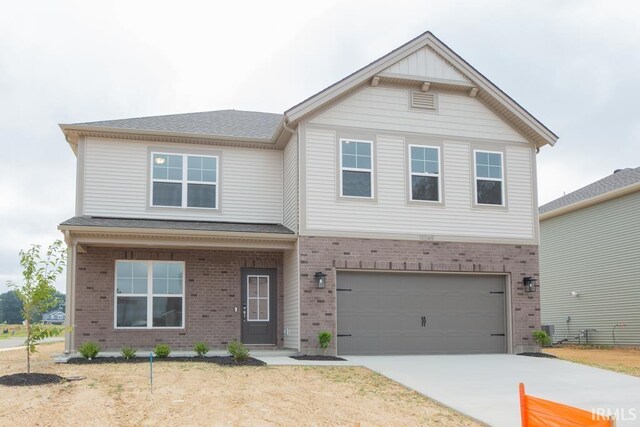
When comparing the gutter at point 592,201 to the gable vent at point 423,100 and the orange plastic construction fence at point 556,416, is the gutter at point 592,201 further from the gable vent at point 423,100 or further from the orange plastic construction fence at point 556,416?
the orange plastic construction fence at point 556,416

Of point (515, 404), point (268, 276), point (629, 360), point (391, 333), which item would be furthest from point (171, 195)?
point (629, 360)

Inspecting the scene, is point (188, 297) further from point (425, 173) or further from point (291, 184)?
point (425, 173)

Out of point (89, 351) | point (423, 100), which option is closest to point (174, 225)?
point (89, 351)

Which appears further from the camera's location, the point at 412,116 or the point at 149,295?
the point at 412,116

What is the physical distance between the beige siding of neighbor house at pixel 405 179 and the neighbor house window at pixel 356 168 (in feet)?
0.54

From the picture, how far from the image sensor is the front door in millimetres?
17312

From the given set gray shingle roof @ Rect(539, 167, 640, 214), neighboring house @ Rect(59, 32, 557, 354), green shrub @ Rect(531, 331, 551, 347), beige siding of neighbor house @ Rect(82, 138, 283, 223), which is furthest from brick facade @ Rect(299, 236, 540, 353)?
gray shingle roof @ Rect(539, 167, 640, 214)

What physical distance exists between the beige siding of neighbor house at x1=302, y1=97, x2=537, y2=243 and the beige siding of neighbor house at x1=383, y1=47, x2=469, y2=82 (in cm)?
53

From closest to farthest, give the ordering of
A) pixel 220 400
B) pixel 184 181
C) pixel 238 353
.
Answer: pixel 220 400 → pixel 238 353 → pixel 184 181

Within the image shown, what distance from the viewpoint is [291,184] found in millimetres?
17203

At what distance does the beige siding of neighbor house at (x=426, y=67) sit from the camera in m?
17.3

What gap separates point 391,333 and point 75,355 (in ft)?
23.8

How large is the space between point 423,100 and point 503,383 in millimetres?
7894

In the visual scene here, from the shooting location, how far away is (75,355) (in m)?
15.1
